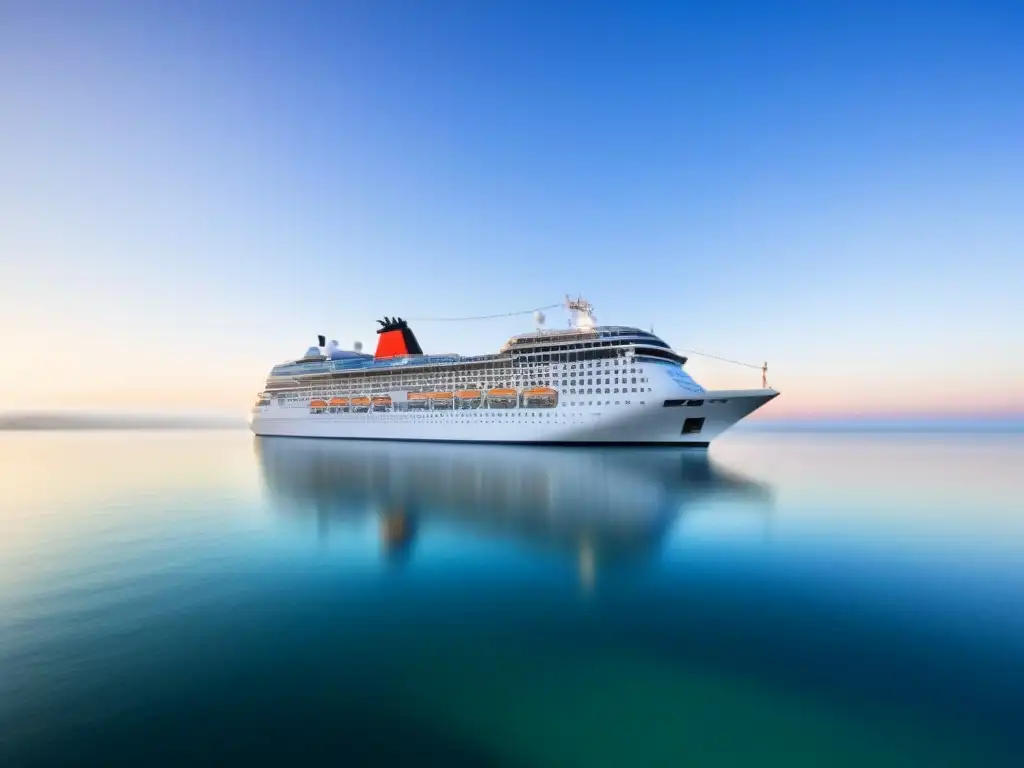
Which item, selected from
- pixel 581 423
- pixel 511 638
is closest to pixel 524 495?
pixel 511 638

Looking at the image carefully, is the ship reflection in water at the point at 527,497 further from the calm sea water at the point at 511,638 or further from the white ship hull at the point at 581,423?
the white ship hull at the point at 581,423

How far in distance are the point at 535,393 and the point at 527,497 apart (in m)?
22.4

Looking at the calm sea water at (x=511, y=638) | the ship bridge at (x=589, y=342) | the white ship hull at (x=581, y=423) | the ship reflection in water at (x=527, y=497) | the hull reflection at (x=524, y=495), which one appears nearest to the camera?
the calm sea water at (x=511, y=638)

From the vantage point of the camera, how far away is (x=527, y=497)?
19.2 metres

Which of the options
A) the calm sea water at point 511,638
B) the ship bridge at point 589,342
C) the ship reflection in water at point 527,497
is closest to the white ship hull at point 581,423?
the ship reflection in water at point 527,497

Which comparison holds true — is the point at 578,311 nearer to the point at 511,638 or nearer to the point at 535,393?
the point at 535,393

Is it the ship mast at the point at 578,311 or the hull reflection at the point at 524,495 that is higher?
the ship mast at the point at 578,311

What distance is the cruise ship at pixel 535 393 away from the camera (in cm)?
3622

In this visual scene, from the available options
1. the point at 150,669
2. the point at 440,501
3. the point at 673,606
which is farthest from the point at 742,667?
the point at 440,501

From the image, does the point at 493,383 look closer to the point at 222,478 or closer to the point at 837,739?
the point at 222,478

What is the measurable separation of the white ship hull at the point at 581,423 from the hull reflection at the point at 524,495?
4.20 meters

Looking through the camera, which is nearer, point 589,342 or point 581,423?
point 581,423

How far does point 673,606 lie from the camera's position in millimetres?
8570

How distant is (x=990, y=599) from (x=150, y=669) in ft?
49.1
